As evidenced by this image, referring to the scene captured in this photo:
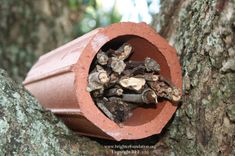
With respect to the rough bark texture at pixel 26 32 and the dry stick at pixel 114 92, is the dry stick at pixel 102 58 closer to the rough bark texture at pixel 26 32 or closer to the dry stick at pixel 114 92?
the dry stick at pixel 114 92

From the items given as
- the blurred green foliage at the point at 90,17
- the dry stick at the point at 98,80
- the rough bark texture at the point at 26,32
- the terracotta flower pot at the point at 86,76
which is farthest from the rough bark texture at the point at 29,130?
the blurred green foliage at the point at 90,17

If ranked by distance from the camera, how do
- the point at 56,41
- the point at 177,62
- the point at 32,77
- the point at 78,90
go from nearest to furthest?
1. the point at 78,90
2. the point at 177,62
3. the point at 32,77
4. the point at 56,41

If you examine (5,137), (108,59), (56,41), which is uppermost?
(56,41)

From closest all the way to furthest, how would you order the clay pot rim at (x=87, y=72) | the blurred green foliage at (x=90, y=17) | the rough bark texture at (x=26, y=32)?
the clay pot rim at (x=87, y=72) < the rough bark texture at (x=26, y=32) < the blurred green foliage at (x=90, y=17)

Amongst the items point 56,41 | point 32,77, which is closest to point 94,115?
point 32,77

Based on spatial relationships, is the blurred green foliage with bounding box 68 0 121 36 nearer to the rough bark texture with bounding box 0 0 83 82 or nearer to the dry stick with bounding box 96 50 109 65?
the rough bark texture with bounding box 0 0 83 82

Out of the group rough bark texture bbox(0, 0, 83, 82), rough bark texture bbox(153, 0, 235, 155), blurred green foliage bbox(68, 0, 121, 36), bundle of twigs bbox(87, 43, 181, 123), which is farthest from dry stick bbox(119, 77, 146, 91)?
blurred green foliage bbox(68, 0, 121, 36)

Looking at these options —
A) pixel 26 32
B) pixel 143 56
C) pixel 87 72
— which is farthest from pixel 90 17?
pixel 87 72

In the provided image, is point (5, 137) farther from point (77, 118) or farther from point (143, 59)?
point (143, 59)
